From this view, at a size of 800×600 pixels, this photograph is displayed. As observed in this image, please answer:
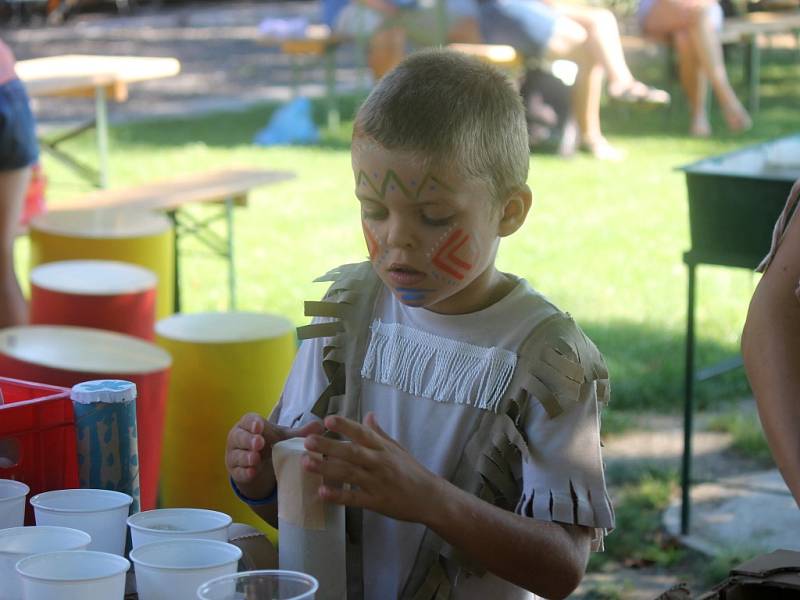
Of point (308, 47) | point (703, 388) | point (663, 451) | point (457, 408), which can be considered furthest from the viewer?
point (308, 47)

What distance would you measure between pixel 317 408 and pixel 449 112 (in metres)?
0.55

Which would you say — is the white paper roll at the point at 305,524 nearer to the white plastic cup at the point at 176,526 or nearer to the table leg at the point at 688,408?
the white plastic cup at the point at 176,526

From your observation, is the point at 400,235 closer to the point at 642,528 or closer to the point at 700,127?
the point at 642,528

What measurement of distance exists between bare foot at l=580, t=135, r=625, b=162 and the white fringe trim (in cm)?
833

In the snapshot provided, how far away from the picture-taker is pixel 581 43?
1031 cm

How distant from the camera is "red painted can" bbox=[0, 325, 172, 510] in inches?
134

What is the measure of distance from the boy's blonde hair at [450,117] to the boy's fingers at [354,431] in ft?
1.47

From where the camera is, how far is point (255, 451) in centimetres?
198

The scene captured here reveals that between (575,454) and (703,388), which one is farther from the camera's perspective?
(703,388)

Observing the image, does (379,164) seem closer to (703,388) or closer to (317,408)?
(317,408)

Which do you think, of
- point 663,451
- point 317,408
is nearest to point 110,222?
point 663,451

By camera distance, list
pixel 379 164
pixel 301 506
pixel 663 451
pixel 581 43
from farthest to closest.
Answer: pixel 581 43 → pixel 663 451 → pixel 379 164 → pixel 301 506

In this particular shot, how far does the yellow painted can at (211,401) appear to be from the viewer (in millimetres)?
3904

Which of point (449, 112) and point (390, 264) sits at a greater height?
point (449, 112)
